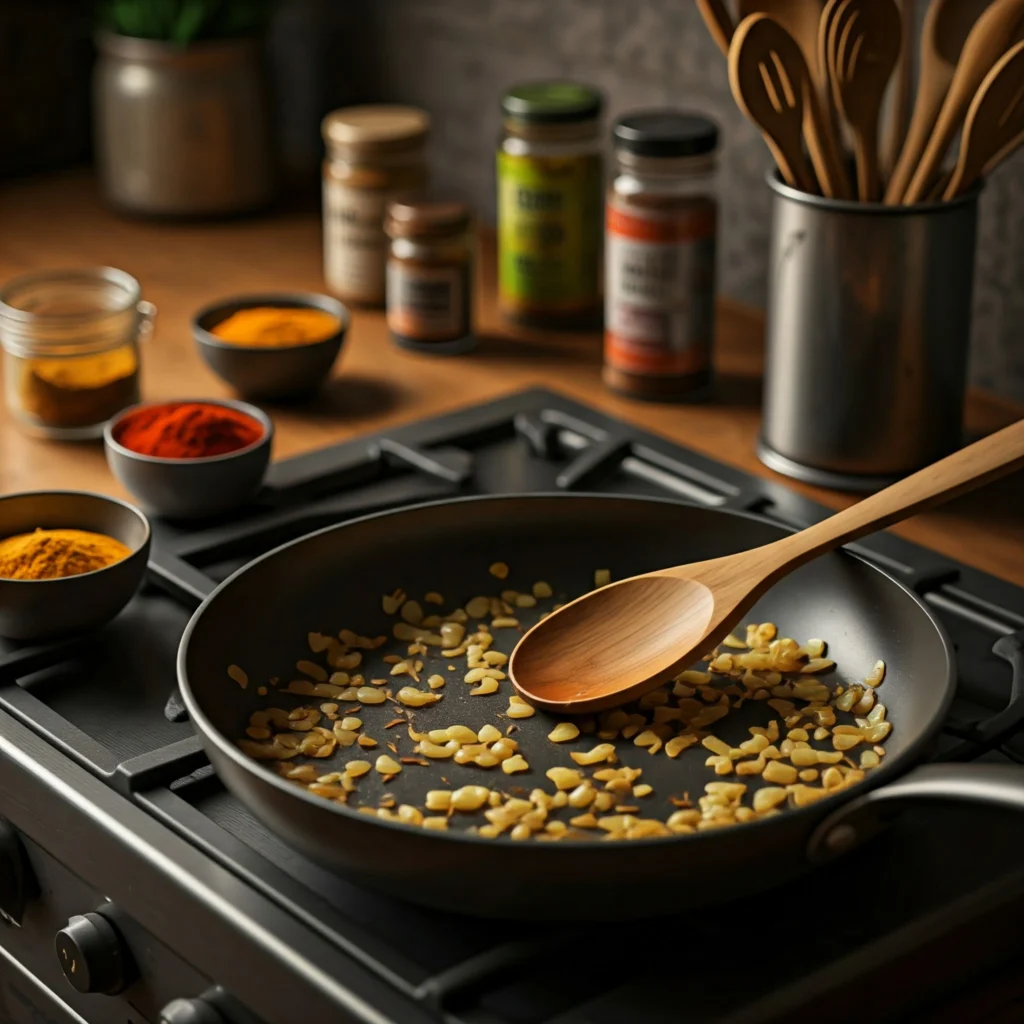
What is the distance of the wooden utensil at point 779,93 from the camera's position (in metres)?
0.95

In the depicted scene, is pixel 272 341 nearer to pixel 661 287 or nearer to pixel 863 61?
pixel 661 287

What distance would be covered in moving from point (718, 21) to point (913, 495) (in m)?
0.37

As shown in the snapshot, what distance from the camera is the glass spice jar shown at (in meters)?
1.27

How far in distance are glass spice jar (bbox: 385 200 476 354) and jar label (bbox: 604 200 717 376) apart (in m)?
0.15

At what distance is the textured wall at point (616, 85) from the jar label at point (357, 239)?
273mm

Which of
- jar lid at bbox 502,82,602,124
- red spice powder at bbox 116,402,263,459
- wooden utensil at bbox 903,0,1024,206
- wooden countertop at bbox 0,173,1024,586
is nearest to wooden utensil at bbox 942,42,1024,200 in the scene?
wooden utensil at bbox 903,0,1024,206

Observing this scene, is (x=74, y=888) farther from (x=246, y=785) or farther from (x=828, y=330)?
(x=828, y=330)

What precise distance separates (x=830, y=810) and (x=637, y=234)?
602mm

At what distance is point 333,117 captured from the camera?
1407mm

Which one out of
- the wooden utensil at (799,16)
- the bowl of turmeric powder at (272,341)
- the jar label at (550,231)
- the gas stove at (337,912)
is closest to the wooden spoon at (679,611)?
the gas stove at (337,912)

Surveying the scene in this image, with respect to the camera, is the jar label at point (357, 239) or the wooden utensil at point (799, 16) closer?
the wooden utensil at point (799, 16)

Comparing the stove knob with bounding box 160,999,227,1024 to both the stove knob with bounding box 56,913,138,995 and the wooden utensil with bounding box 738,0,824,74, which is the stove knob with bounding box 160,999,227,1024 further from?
the wooden utensil with bounding box 738,0,824,74

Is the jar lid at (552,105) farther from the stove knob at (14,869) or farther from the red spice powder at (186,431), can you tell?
the stove knob at (14,869)

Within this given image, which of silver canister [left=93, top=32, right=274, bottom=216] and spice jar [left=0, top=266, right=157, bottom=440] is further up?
silver canister [left=93, top=32, right=274, bottom=216]
